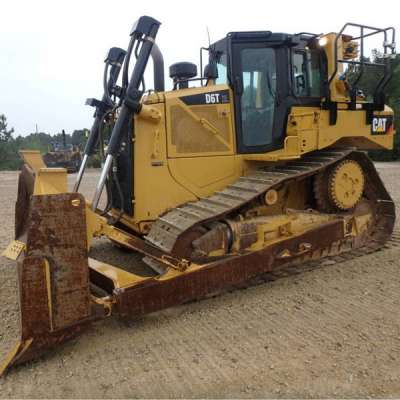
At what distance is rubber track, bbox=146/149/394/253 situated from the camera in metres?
3.90

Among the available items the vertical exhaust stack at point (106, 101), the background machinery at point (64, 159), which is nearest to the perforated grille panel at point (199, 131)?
the vertical exhaust stack at point (106, 101)

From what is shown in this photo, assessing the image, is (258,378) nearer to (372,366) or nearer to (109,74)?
(372,366)

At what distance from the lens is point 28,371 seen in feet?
9.46

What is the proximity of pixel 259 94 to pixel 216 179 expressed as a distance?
1097 mm

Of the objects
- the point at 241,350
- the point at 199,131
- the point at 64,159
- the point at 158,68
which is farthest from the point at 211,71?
the point at 64,159

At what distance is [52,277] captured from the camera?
9.68ft

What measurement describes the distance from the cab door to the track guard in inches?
92.9

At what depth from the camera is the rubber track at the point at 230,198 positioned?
12.8 ft

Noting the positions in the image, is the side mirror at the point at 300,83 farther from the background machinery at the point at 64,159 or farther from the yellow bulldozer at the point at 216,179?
the background machinery at the point at 64,159

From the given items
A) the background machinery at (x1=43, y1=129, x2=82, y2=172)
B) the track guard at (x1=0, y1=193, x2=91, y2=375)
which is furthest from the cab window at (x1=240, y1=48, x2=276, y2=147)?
the background machinery at (x1=43, y1=129, x2=82, y2=172)

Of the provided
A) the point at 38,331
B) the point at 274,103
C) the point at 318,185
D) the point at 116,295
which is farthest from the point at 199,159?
the point at 38,331

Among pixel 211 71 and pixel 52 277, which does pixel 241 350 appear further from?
pixel 211 71

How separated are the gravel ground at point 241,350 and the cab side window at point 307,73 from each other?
2.29 meters

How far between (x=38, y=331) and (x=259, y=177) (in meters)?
2.69
